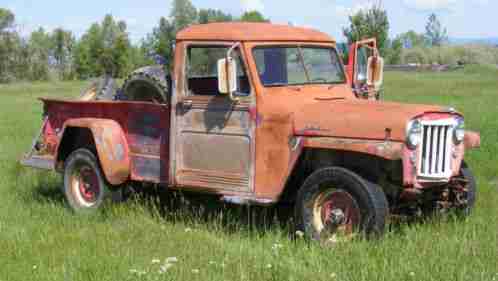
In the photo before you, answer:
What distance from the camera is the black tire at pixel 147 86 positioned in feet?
28.3

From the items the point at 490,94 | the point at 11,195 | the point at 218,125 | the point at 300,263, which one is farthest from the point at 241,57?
the point at 490,94

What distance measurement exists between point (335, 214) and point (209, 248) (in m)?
1.11

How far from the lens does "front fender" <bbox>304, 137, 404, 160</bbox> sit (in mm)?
6254

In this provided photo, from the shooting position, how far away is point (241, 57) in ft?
24.1

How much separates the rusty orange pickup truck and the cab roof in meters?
0.01

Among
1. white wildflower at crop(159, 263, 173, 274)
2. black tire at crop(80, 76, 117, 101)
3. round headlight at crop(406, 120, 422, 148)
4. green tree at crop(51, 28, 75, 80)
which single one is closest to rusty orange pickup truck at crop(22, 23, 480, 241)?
round headlight at crop(406, 120, 422, 148)

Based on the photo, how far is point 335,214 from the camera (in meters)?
6.61

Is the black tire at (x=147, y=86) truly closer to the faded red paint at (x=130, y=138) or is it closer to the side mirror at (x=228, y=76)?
the faded red paint at (x=130, y=138)

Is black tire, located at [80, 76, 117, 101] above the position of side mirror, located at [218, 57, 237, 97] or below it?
below

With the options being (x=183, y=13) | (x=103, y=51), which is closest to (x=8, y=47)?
(x=103, y=51)

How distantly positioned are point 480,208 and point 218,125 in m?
2.80

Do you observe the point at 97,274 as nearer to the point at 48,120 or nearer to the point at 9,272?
the point at 9,272

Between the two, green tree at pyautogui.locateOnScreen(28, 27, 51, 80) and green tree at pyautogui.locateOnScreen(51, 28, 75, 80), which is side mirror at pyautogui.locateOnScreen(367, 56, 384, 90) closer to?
green tree at pyautogui.locateOnScreen(28, 27, 51, 80)

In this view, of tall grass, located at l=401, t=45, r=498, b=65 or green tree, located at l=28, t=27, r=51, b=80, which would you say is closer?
tall grass, located at l=401, t=45, r=498, b=65
